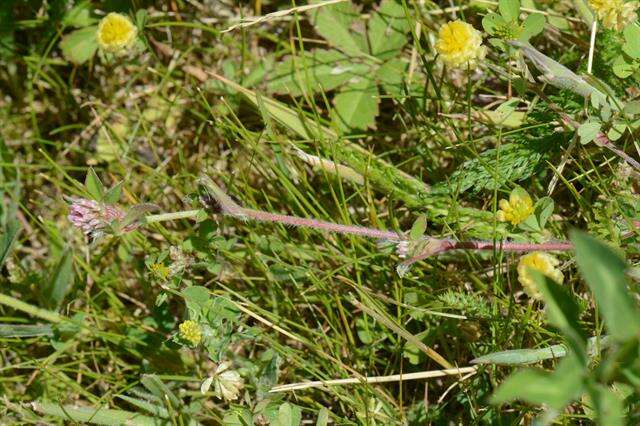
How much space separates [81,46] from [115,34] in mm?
493

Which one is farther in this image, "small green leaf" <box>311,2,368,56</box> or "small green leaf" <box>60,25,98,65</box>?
"small green leaf" <box>60,25,98,65</box>

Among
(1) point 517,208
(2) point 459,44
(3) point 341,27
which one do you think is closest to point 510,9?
(2) point 459,44

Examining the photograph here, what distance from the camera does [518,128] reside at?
2.17 metres

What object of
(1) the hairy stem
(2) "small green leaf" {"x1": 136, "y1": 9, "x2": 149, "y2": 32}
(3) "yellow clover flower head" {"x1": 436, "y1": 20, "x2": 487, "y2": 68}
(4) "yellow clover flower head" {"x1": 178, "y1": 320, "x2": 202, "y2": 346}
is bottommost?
(4) "yellow clover flower head" {"x1": 178, "y1": 320, "x2": 202, "y2": 346}

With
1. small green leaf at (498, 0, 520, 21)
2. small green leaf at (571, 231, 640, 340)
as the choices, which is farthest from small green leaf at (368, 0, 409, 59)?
small green leaf at (571, 231, 640, 340)

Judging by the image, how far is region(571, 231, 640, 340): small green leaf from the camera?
2.86 ft

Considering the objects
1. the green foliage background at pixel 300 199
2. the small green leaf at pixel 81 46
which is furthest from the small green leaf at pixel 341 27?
the small green leaf at pixel 81 46

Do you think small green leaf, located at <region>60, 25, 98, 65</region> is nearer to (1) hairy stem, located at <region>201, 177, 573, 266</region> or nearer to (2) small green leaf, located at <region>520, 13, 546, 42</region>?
(1) hairy stem, located at <region>201, 177, 573, 266</region>

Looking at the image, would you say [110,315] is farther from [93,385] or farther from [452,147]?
[452,147]

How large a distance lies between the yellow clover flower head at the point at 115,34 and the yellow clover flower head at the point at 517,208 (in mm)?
1283

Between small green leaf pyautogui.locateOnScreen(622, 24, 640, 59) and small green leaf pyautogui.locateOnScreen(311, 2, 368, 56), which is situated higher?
small green leaf pyautogui.locateOnScreen(622, 24, 640, 59)

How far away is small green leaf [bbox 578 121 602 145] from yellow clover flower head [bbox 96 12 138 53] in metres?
1.38

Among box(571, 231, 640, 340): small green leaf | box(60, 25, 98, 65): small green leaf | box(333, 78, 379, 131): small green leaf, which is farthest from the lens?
box(60, 25, 98, 65): small green leaf

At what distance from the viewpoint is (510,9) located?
1.92m
